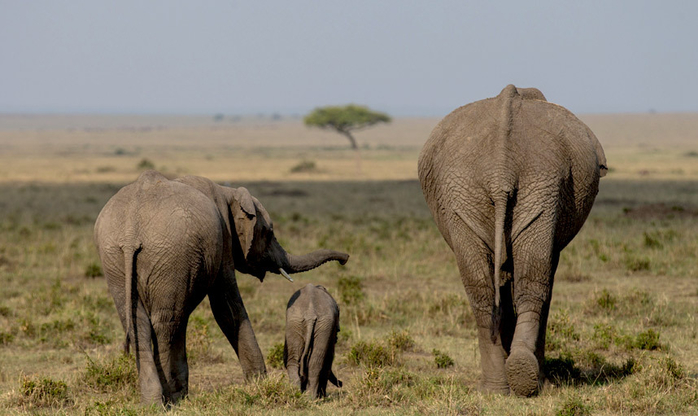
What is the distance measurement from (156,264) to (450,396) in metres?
2.42

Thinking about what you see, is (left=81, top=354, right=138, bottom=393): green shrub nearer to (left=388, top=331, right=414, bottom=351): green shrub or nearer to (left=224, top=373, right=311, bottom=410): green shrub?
(left=224, top=373, right=311, bottom=410): green shrub

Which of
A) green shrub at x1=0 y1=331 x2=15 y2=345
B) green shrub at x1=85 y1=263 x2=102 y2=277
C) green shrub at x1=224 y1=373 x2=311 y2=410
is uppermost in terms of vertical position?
green shrub at x1=224 y1=373 x2=311 y2=410

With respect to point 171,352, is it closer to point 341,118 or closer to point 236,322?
point 236,322

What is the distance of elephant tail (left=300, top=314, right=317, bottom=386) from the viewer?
7070 millimetres

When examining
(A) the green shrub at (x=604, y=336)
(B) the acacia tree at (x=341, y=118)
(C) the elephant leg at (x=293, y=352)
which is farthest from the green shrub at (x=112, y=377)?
(B) the acacia tree at (x=341, y=118)

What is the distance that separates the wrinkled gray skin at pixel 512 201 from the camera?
6.58m

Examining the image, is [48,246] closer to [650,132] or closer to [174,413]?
[174,413]

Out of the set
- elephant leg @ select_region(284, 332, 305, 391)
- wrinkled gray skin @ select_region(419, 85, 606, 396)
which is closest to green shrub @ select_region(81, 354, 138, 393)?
elephant leg @ select_region(284, 332, 305, 391)

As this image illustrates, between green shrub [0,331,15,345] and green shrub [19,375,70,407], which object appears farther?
green shrub [0,331,15,345]

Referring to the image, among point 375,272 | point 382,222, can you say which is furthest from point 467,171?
point 382,222

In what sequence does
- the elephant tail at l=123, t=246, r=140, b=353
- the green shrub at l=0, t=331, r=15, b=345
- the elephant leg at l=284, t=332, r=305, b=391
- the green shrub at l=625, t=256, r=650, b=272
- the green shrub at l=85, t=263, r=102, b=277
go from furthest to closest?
the green shrub at l=85, t=263, r=102, b=277 → the green shrub at l=625, t=256, r=650, b=272 → the green shrub at l=0, t=331, r=15, b=345 → the elephant leg at l=284, t=332, r=305, b=391 → the elephant tail at l=123, t=246, r=140, b=353

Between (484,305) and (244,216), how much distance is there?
85.3 inches

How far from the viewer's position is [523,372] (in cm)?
632

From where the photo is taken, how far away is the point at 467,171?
267 inches
